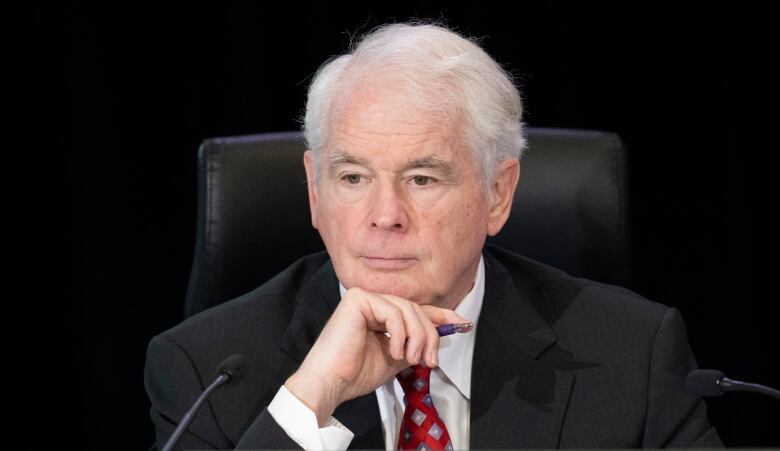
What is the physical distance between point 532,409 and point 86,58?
5.71 ft

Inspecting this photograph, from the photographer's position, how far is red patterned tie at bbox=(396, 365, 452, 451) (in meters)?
2.03

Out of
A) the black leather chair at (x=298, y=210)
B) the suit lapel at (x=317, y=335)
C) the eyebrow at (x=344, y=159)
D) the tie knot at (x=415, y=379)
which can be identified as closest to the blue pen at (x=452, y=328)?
the tie knot at (x=415, y=379)

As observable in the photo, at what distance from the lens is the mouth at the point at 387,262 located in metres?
2.05

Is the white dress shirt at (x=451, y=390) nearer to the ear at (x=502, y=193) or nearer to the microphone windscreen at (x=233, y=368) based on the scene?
the ear at (x=502, y=193)

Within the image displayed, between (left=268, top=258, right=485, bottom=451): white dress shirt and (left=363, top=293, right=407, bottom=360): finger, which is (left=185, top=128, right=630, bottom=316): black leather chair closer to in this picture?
(left=268, top=258, right=485, bottom=451): white dress shirt

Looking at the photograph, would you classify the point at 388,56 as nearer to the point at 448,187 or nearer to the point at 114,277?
the point at 448,187

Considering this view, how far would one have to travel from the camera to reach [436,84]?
6.88 feet

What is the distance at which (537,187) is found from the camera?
2.49 m

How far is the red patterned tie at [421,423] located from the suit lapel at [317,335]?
77 millimetres

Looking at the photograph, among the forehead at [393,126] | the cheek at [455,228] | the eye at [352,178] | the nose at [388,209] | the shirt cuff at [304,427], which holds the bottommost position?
the shirt cuff at [304,427]

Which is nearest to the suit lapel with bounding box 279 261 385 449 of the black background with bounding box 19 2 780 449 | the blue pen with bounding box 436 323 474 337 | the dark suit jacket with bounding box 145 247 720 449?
the dark suit jacket with bounding box 145 247 720 449

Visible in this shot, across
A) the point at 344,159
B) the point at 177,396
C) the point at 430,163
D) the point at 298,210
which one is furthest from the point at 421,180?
the point at 177,396

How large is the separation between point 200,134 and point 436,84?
137 centimetres

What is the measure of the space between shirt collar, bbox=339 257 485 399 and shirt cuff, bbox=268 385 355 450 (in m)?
0.33
